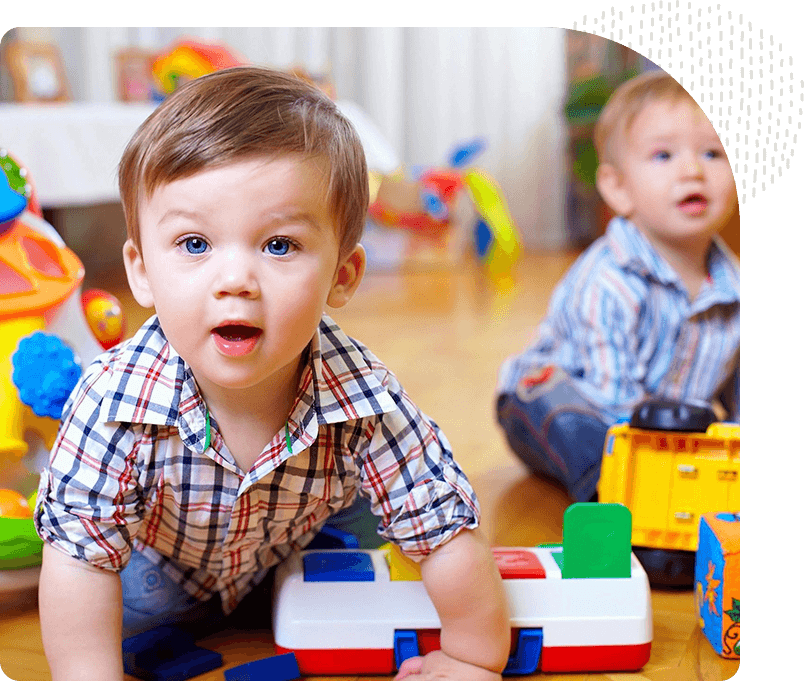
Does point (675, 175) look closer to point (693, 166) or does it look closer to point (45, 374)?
point (693, 166)

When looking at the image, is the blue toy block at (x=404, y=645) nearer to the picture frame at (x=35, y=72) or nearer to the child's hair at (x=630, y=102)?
the child's hair at (x=630, y=102)

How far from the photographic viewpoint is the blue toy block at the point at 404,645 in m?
0.71

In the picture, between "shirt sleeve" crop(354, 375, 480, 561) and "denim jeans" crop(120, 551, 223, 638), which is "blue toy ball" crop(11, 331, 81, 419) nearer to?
"denim jeans" crop(120, 551, 223, 638)

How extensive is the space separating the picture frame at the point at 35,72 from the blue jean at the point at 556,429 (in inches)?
78.1

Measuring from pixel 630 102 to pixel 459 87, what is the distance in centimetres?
237

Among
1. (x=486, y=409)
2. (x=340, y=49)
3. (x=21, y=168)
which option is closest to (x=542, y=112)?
(x=340, y=49)

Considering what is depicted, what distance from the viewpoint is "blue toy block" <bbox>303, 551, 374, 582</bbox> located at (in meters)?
0.74

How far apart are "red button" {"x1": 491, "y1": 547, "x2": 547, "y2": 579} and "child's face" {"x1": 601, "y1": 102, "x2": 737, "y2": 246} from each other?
0.50 meters

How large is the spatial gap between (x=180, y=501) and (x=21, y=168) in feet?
1.29

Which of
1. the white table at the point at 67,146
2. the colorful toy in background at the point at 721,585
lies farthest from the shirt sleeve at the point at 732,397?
the white table at the point at 67,146

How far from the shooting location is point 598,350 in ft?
3.64

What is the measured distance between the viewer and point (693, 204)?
1.09 meters

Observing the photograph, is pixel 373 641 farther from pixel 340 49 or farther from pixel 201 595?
pixel 340 49

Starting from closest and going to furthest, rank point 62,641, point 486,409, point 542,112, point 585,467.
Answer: point 62,641 → point 585,467 → point 486,409 → point 542,112
